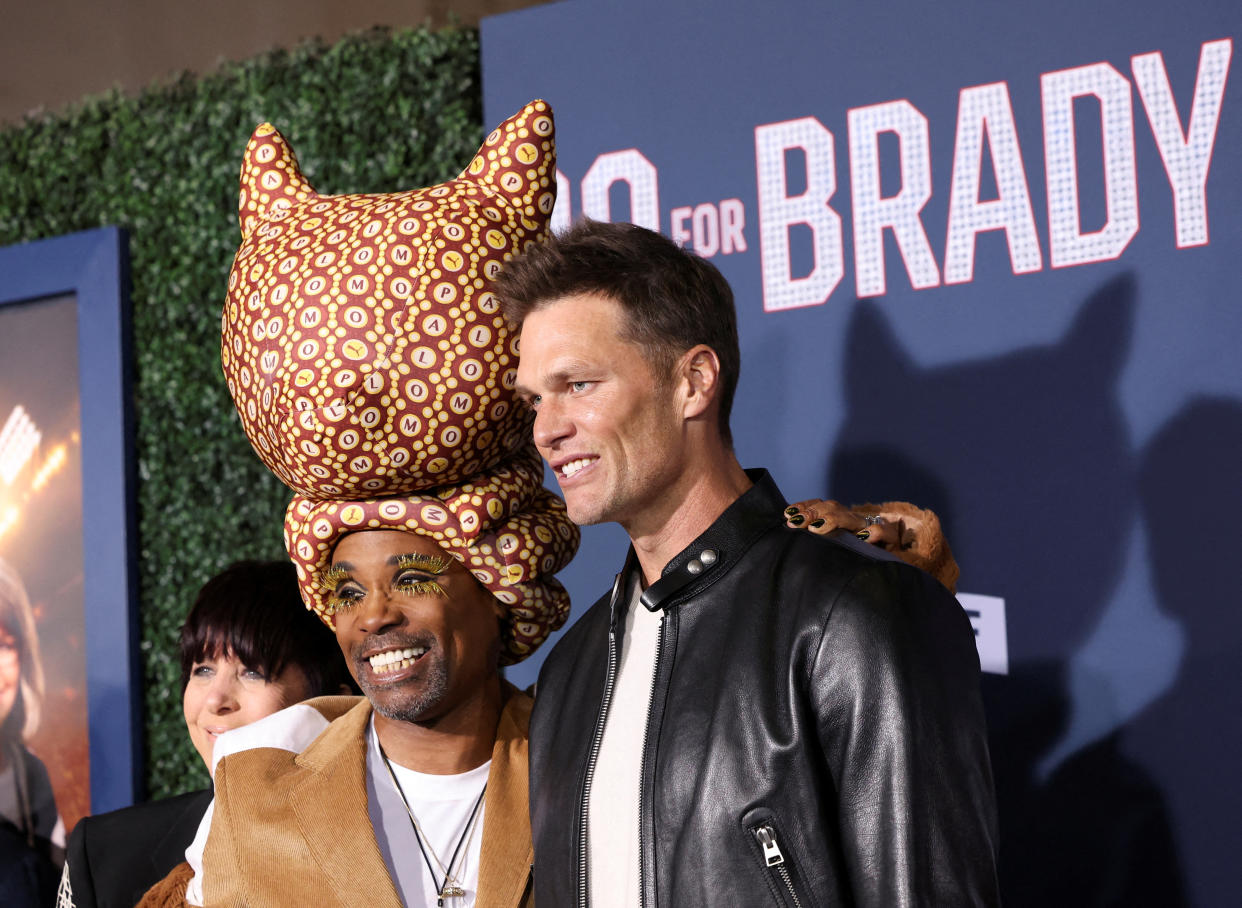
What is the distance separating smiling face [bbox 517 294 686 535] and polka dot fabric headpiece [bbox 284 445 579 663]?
0.34 meters

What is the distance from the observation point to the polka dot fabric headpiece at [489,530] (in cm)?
209

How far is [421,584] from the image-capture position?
83.4 inches

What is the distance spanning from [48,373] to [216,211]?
2.49 ft

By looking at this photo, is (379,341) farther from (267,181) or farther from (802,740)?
(802,740)

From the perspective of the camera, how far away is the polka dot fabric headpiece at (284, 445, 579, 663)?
2.09 metres

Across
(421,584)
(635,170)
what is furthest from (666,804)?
(635,170)

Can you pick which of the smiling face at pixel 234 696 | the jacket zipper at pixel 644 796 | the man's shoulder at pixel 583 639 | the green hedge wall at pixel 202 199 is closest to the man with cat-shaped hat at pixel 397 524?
the man's shoulder at pixel 583 639

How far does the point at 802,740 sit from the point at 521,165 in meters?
1.01

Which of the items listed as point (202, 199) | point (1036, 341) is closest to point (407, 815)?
point (1036, 341)

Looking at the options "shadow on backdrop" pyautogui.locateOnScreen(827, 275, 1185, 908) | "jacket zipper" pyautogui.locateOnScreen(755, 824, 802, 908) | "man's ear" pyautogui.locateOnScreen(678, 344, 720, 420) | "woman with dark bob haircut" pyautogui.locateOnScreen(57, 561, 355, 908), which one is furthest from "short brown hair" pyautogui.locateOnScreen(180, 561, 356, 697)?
"jacket zipper" pyautogui.locateOnScreen(755, 824, 802, 908)

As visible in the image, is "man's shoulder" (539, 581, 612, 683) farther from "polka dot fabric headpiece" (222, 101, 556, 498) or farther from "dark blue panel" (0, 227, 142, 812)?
"dark blue panel" (0, 227, 142, 812)

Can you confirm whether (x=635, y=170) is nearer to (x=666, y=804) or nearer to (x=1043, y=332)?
(x=1043, y=332)

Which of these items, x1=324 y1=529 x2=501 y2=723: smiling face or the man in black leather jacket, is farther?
x1=324 y1=529 x2=501 y2=723: smiling face

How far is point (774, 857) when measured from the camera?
1552mm
